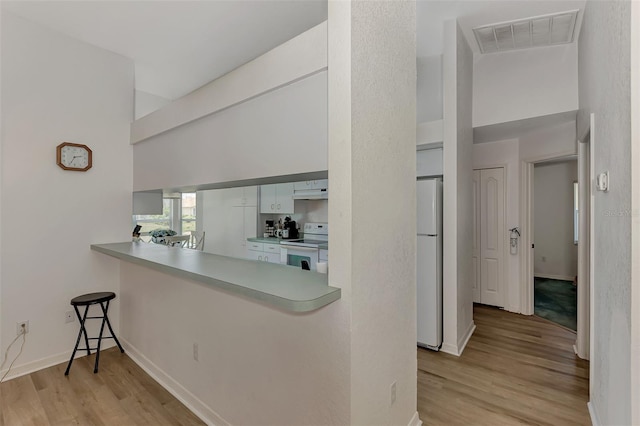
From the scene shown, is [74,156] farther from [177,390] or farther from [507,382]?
[507,382]

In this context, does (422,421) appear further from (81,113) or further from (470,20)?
(81,113)

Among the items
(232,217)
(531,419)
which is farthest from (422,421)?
(232,217)

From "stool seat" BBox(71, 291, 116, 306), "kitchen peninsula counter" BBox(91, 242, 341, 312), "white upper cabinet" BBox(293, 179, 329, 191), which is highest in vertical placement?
"white upper cabinet" BBox(293, 179, 329, 191)

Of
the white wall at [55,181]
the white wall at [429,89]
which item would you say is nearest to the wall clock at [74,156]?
the white wall at [55,181]

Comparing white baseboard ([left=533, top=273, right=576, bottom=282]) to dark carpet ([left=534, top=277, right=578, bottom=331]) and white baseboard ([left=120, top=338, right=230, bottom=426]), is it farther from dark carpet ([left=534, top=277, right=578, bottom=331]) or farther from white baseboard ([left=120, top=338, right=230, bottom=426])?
white baseboard ([left=120, top=338, right=230, bottom=426])

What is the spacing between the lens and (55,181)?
2.74 meters

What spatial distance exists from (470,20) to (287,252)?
3.37 m

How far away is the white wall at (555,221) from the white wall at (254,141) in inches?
234

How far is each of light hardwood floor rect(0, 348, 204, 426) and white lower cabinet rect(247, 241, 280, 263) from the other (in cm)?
223

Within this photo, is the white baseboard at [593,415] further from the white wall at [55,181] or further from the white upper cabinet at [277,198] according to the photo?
the white wall at [55,181]

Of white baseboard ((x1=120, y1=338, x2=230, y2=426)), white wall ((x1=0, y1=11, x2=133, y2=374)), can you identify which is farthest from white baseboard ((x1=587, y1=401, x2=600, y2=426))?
white wall ((x1=0, y1=11, x2=133, y2=374))

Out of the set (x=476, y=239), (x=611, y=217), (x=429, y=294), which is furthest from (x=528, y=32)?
(x=429, y=294)

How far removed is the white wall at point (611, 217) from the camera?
1.44 m

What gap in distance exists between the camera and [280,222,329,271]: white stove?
4031mm
